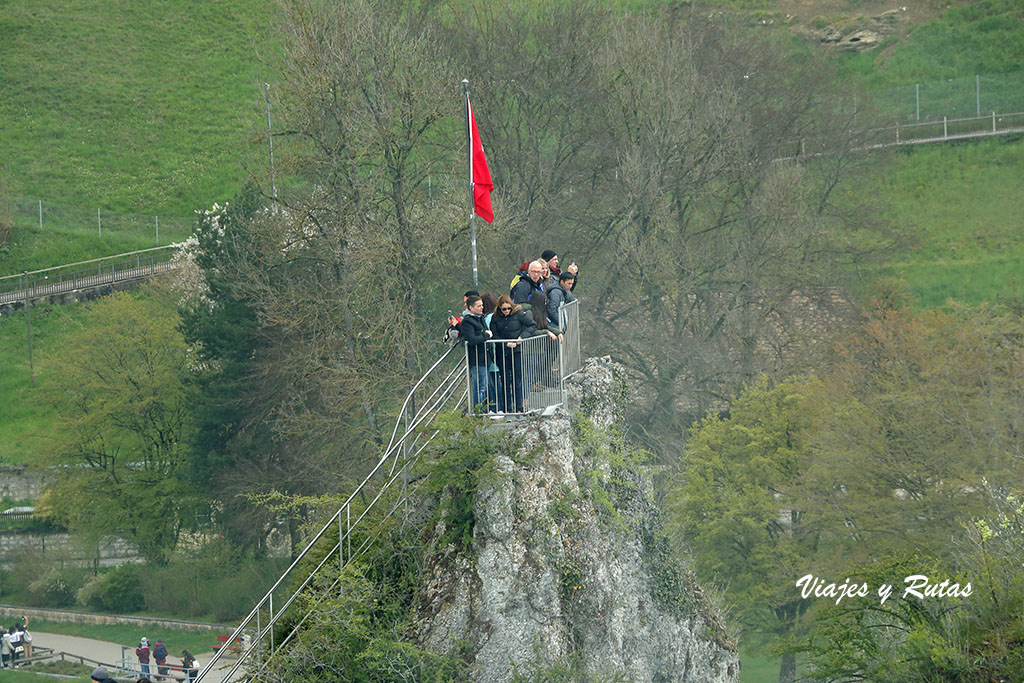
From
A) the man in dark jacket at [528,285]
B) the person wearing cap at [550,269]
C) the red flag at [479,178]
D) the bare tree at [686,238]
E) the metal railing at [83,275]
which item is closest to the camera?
the man in dark jacket at [528,285]

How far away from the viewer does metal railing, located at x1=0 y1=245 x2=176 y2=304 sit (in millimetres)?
69750

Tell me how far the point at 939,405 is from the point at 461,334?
24294mm

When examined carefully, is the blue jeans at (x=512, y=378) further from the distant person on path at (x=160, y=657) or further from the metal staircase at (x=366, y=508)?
the distant person on path at (x=160, y=657)

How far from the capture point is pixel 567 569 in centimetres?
2033

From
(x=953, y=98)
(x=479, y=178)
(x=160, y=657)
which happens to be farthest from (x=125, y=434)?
(x=953, y=98)

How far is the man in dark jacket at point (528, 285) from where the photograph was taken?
70.8 ft

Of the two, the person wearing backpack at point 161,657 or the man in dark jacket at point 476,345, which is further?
the person wearing backpack at point 161,657

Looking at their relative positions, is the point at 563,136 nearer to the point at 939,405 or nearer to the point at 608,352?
the point at 608,352

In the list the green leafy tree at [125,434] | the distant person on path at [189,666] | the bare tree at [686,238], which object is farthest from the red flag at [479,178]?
the green leafy tree at [125,434]

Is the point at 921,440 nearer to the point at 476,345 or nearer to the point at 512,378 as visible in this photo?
the point at 512,378

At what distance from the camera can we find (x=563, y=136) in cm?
5088

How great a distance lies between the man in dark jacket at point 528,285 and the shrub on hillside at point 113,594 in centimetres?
3395

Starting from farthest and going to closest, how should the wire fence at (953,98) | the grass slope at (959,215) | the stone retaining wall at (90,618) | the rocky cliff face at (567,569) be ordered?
the wire fence at (953,98) → the grass slope at (959,215) → the stone retaining wall at (90,618) → the rocky cliff face at (567,569)

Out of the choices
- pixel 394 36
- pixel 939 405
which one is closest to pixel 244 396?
pixel 394 36
